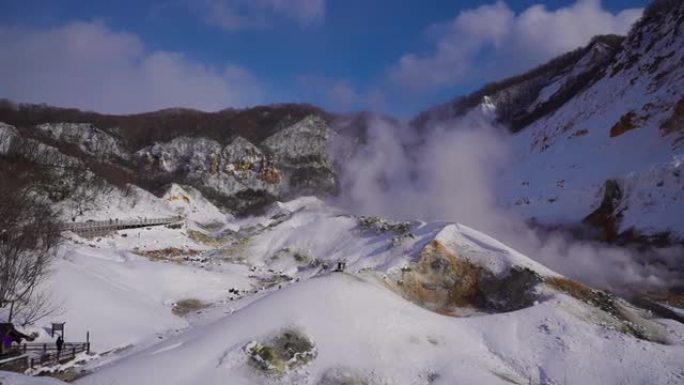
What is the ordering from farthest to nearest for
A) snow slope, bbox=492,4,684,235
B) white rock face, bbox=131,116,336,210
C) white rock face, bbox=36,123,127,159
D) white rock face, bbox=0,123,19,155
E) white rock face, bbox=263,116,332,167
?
white rock face, bbox=263,116,332,167 → white rock face, bbox=131,116,336,210 → white rock face, bbox=36,123,127,159 → white rock face, bbox=0,123,19,155 → snow slope, bbox=492,4,684,235

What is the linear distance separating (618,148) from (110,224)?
37560mm

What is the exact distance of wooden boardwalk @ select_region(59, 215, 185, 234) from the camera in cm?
3550

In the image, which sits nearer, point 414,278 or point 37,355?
point 37,355

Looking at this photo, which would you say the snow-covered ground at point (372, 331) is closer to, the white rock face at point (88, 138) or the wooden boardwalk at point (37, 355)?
the wooden boardwalk at point (37, 355)

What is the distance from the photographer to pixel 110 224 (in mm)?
39719

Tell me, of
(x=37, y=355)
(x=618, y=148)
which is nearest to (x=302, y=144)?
(x=618, y=148)

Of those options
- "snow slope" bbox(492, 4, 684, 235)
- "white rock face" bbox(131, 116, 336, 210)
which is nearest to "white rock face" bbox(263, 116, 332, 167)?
"white rock face" bbox(131, 116, 336, 210)

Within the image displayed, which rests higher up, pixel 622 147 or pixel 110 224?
pixel 622 147

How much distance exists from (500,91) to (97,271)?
63.7 m

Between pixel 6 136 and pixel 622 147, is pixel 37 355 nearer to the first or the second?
pixel 622 147

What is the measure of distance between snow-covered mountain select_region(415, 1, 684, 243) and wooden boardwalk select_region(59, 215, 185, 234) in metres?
29.5

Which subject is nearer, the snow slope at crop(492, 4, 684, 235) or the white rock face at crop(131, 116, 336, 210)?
the snow slope at crop(492, 4, 684, 235)

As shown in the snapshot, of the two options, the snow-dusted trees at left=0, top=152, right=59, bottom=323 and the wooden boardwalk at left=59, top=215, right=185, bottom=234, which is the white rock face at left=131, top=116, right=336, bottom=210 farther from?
the snow-dusted trees at left=0, top=152, right=59, bottom=323

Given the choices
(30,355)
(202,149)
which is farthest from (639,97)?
(202,149)
